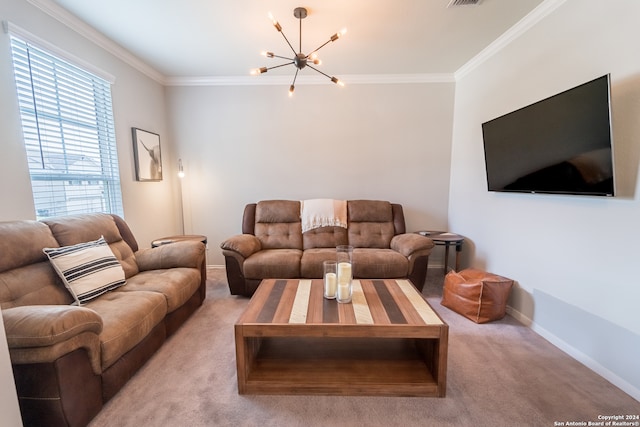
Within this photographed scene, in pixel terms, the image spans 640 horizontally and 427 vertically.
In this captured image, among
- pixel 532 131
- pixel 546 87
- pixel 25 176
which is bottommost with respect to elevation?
pixel 25 176

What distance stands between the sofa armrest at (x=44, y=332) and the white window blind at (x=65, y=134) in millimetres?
1173

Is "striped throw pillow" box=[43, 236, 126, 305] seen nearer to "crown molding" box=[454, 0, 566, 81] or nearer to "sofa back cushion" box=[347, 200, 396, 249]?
"sofa back cushion" box=[347, 200, 396, 249]

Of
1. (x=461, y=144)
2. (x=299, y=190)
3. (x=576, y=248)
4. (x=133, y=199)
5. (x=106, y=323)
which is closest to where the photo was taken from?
(x=106, y=323)

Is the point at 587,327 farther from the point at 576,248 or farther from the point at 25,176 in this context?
the point at 25,176

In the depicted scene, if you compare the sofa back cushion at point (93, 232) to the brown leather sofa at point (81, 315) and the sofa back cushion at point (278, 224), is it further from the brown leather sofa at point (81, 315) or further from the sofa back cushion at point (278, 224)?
the sofa back cushion at point (278, 224)

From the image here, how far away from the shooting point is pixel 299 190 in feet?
12.2

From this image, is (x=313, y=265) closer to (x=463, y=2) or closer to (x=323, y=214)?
(x=323, y=214)

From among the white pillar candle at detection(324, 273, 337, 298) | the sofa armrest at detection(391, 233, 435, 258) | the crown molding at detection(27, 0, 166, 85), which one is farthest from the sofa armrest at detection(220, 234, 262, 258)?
the crown molding at detection(27, 0, 166, 85)

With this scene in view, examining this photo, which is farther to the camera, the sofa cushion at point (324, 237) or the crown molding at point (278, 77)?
the sofa cushion at point (324, 237)

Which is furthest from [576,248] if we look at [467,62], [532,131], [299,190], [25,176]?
[25,176]

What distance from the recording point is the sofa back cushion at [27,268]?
5.06 feet

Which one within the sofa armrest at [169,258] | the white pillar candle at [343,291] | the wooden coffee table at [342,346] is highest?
the sofa armrest at [169,258]

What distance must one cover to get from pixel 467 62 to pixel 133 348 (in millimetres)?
4110

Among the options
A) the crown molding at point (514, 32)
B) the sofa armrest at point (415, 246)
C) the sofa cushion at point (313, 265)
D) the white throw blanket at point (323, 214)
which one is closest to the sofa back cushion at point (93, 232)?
the sofa cushion at point (313, 265)
